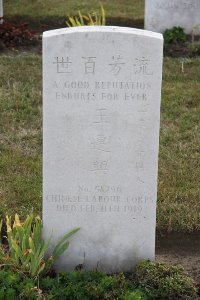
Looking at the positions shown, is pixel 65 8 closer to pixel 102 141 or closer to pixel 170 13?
pixel 170 13

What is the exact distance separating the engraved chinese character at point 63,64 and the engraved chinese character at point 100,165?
58cm

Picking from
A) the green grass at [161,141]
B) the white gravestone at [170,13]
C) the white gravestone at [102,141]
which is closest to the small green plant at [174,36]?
the white gravestone at [170,13]

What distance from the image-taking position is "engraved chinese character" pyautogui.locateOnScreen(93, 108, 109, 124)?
405cm

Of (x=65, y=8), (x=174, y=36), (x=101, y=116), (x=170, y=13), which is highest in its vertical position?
(x=65, y=8)

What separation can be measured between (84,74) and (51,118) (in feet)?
1.07

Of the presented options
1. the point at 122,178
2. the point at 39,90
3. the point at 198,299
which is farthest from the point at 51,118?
the point at 39,90

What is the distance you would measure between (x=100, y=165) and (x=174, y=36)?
6362 millimetres

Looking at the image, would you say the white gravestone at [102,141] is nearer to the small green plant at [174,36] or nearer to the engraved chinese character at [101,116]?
the engraved chinese character at [101,116]

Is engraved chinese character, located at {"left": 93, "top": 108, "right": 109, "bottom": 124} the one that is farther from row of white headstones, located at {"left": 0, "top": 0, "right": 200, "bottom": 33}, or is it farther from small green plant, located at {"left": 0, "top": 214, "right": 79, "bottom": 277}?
row of white headstones, located at {"left": 0, "top": 0, "right": 200, "bottom": 33}

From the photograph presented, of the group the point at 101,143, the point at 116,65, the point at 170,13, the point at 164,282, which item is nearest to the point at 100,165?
the point at 101,143

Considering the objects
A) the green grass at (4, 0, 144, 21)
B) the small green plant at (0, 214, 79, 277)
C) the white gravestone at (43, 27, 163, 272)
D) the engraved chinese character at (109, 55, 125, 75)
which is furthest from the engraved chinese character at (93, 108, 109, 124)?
the green grass at (4, 0, 144, 21)

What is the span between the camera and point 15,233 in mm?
4184

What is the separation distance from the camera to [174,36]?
10172 mm

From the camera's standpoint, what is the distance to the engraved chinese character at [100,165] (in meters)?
4.15
